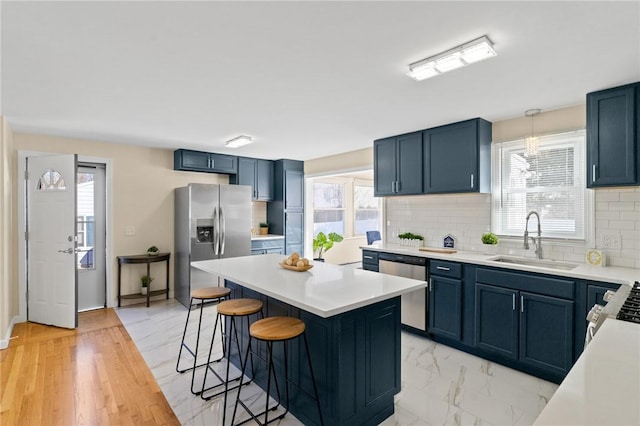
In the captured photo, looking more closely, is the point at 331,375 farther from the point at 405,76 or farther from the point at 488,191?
the point at 488,191

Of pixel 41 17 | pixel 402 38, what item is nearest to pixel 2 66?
pixel 41 17

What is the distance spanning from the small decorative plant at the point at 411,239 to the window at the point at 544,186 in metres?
0.89

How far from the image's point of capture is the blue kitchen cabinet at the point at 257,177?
5730mm

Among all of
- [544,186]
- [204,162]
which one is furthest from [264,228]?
[544,186]

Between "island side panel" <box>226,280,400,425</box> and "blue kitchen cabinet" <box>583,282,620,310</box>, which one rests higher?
"blue kitchen cabinet" <box>583,282,620,310</box>

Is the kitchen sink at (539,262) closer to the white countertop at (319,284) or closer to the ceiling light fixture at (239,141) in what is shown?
the white countertop at (319,284)

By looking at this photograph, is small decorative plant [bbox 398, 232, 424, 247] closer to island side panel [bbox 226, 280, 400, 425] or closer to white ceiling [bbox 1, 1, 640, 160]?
white ceiling [bbox 1, 1, 640, 160]

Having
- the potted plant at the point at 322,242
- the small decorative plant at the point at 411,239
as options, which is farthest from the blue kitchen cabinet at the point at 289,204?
the small decorative plant at the point at 411,239

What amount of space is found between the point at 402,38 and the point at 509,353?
8.95ft

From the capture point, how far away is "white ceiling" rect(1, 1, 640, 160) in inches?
64.9

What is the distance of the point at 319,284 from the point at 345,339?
15.5 inches

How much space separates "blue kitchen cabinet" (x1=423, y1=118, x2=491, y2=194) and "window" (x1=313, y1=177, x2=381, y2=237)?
3.65 m

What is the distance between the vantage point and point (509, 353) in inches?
115

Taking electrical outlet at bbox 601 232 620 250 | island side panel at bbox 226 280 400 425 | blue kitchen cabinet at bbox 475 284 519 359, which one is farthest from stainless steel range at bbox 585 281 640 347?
electrical outlet at bbox 601 232 620 250
